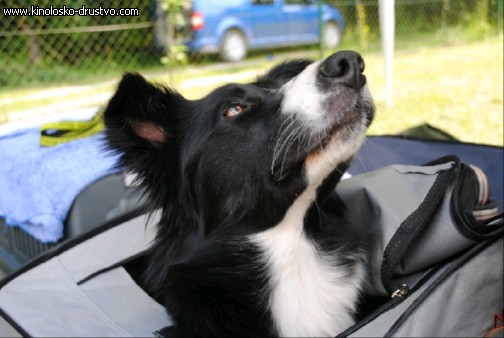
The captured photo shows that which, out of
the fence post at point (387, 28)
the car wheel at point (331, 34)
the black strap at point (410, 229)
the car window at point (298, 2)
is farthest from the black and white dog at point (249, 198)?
the car window at point (298, 2)

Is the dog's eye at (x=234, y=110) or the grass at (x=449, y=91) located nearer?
the dog's eye at (x=234, y=110)

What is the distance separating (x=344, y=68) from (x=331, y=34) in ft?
27.0

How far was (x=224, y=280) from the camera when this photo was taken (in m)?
1.75

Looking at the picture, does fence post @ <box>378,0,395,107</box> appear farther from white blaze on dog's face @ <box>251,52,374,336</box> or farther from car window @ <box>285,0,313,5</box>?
car window @ <box>285,0,313,5</box>

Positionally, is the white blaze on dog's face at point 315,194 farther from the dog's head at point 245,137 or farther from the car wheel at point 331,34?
the car wheel at point 331,34

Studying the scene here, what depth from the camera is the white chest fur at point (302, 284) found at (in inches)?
68.6

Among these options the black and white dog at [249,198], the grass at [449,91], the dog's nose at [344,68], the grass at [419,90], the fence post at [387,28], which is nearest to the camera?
the dog's nose at [344,68]

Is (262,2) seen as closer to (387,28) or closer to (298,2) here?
(298,2)

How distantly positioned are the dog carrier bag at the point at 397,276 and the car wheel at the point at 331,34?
745 cm

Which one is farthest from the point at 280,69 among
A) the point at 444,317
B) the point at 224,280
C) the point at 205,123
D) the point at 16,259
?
the point at 16,259

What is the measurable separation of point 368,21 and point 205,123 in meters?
9.78

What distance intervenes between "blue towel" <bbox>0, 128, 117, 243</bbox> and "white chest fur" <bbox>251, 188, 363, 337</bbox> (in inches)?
28.6

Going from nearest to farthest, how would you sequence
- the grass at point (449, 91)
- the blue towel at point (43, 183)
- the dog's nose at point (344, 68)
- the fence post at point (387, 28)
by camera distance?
the dog's nose at point (344, 68)
the blue towel at point (43, 183)
the fence post at point (387, 28)
the grass at point (449, 91)

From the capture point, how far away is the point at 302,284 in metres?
1.80
